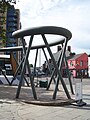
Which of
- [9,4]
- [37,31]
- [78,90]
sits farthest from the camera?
[9,4]

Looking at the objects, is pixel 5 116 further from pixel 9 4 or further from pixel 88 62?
pixel 88 62

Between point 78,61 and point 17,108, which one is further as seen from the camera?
point 78,61

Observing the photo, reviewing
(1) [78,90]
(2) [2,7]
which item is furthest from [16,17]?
(1) [78,90]

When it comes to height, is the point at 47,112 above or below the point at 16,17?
below

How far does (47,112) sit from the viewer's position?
1009cm

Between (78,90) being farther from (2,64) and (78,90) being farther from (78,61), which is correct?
(78,61)

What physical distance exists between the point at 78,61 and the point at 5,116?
73.8 metres

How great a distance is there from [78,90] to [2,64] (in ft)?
83.5

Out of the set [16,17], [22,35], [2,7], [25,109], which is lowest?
[25,109]

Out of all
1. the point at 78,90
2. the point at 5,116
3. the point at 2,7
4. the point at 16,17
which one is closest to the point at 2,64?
the point at 2,7

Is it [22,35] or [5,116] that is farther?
[22,35]

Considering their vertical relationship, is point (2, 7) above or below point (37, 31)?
above

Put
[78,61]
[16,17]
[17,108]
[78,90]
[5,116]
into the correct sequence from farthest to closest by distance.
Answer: [16,17] → [78,61] → [78,90] → [17,108] → [5,116]

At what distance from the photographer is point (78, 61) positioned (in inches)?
3214
